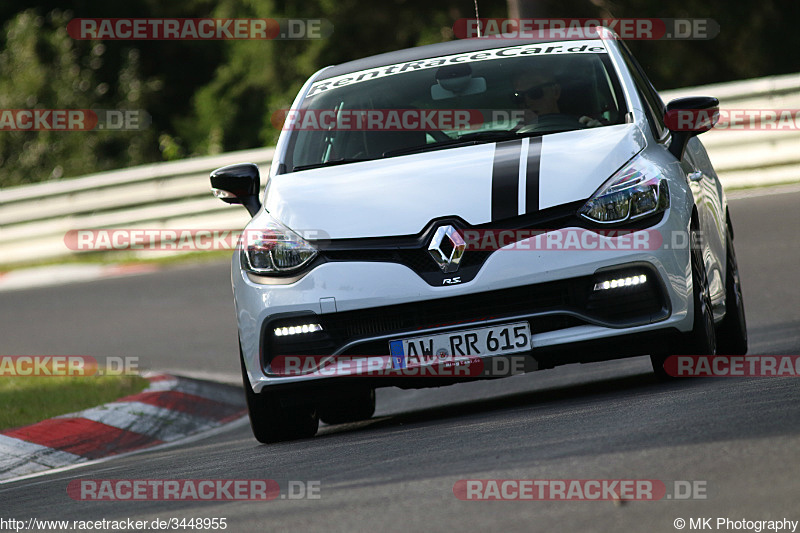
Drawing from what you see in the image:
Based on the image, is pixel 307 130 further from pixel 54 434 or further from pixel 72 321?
pixel 72 321

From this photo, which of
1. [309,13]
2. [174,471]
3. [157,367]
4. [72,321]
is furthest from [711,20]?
[174,471]

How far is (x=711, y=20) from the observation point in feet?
84.3

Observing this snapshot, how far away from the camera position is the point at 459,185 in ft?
20.8

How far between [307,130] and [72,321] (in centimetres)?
652

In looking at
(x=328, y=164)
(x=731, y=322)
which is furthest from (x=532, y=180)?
(x=731, y=322)

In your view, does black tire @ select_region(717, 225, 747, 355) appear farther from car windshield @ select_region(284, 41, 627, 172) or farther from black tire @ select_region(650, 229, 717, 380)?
car windshield @ select_region(284, 41, 627, 172)

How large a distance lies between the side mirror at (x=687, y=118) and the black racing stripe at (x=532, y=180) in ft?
2.43
